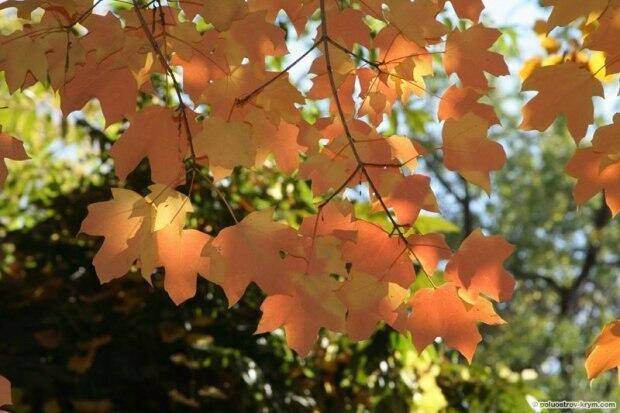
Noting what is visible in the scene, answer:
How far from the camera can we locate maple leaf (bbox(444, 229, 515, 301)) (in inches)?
45.3

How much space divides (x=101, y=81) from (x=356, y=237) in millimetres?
468

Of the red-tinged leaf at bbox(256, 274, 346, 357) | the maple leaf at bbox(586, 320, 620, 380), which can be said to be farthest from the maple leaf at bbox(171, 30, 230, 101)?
the maple leaf at bbox(586, 320, 620, 380)

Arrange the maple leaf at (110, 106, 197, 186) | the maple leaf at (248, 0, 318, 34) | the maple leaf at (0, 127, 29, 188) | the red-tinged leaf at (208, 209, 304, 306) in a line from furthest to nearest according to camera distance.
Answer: the maple leaf at (248, 0, 318, 34), the maple leaf at (110, 106, 197, 186), the maple leaf at (0, 127, 29, 188), the red-tinged leaf at (208, 209, 304, 306)

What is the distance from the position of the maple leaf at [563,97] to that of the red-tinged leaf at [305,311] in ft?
1.12

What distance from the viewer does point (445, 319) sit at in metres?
1.19

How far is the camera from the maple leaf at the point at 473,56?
51.9 inches

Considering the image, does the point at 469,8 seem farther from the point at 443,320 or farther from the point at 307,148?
the point at 443,320

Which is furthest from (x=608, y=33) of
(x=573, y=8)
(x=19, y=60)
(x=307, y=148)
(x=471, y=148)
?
(x=19, y=60)

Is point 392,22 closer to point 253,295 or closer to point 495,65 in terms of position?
point 495,65

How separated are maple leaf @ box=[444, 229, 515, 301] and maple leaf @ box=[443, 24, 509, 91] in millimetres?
282

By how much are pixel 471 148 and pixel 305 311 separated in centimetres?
31

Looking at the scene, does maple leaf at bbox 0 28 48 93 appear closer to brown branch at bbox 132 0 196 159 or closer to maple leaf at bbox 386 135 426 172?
brown branch at bbox 132 0 196 159

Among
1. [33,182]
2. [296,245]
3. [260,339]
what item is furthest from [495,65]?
[33,182]

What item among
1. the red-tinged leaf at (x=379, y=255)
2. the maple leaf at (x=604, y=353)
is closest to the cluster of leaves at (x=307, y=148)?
the red-tinged leaf at (x=379, y=255)
